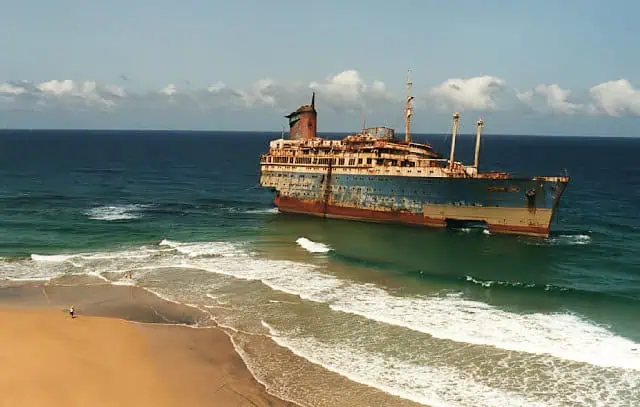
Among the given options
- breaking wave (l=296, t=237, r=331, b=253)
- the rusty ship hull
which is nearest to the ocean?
breaking wave (l=296, t=237, r=331, b=253)

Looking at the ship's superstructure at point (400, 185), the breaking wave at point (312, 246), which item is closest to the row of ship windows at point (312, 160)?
the ship's superstructure at point (400, 185)

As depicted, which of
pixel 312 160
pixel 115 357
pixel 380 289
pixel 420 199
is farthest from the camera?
pixel 312 160

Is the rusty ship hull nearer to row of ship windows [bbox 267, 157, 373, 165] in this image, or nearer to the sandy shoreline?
row of ship windows [bbox 267, 157, 373, 165]

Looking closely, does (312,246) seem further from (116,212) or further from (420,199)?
(116,212)

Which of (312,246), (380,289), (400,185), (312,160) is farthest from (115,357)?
(312,160)

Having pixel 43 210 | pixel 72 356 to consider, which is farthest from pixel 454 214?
pixel 43 210
